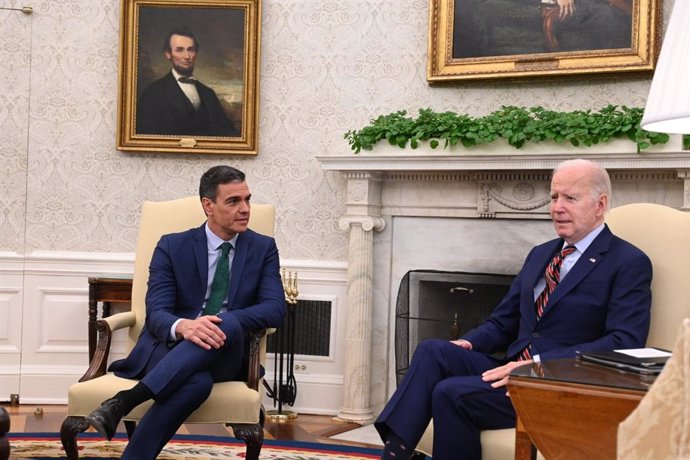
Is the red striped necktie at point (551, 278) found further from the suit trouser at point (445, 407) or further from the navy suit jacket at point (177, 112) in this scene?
the navy suit jacket at point (177, 112)

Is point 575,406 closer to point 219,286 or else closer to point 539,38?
point 219,286

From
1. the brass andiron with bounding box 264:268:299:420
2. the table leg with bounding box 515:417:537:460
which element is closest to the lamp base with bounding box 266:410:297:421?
the brass andiron with bounding box 264:268:299:420

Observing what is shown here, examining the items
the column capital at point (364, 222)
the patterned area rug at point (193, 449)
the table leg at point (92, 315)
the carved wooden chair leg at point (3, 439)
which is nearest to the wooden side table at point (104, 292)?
the table leg at point (92, 315)

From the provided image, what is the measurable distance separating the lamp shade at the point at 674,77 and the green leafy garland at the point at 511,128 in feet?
8.13

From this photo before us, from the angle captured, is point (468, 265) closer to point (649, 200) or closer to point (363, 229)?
point (363, 229)

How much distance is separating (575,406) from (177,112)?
420 cm

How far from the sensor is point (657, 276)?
3682mm

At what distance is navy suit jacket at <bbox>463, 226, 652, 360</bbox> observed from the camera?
346 cm

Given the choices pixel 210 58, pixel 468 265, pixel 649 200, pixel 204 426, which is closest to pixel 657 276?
pixel 649 200

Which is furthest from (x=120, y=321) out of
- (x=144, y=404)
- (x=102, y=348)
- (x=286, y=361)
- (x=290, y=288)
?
(x=286, y=361)

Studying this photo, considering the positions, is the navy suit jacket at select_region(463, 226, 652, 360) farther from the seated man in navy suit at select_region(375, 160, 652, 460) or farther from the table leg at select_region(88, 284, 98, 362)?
the table leg at select_region(88, 284, 98, 362)

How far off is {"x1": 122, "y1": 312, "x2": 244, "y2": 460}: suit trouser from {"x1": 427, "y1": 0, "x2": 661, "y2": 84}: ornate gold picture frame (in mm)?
2775

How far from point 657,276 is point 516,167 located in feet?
5.65

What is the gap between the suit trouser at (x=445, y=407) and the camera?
333 centimetres
